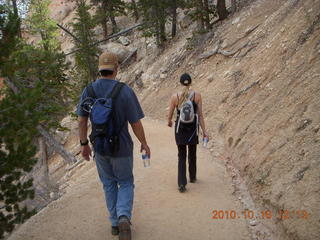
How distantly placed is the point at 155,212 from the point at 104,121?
7.25ft

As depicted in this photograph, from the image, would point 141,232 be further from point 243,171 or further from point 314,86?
point 314,86

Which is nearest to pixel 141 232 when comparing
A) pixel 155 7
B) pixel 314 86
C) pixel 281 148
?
pixel 281 148

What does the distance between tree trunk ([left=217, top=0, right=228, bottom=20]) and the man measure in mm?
16818

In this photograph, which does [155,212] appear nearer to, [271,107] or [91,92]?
[91,92]

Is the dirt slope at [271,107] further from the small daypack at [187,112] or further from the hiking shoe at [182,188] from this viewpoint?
the small daypack at [187,112]

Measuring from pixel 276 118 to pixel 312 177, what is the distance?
2.71 m

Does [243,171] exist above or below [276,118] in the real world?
below

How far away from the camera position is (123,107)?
419cm

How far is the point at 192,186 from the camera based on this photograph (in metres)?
6.61

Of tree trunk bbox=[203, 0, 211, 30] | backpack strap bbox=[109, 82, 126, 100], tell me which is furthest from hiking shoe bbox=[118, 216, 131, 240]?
tree trunk bbox=[203, 0, 211, 30]

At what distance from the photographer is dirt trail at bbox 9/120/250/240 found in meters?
4.91

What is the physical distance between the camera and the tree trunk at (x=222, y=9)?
19.5m

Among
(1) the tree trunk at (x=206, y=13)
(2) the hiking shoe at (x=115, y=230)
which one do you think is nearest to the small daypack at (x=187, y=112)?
(2) the hiking shoe at (x=115, y=230)
